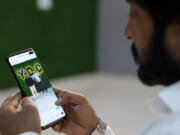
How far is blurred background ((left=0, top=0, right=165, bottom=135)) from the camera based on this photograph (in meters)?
3.26

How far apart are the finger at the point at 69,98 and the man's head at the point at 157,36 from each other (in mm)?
318

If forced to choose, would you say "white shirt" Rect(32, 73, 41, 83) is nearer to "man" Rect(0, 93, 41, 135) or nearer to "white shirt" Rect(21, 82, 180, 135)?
"man" Rect(0, 93, 41, 135)

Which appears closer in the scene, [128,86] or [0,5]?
[0,5]

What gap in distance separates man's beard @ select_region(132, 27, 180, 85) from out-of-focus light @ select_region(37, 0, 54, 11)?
2975mm

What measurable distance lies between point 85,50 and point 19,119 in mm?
3666

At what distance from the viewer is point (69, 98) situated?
3.63ft

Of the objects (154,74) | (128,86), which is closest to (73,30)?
(128,86)

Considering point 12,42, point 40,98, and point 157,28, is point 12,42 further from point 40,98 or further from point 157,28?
point 157,28

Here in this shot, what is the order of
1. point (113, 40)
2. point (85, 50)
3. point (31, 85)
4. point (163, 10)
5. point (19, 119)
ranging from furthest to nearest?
point (113, 40), point (85, 50), point (31, 85), point (19, 119), point (163, 10)

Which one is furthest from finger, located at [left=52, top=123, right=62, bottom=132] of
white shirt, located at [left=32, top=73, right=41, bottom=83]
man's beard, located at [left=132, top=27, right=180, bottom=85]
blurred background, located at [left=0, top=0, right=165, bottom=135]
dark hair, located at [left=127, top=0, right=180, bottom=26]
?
blurred background, located at [left=0, top=0, right=165, bottom=135]

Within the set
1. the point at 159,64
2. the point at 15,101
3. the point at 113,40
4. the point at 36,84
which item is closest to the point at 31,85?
the point at 36,84

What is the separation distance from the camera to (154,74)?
2.70 ft

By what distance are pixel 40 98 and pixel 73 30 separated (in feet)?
10.3

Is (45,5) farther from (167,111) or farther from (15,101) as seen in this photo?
(167,111)
